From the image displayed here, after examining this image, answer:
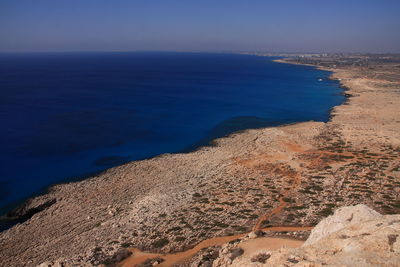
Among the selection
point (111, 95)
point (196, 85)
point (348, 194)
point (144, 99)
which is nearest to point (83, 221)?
point (348, 194)

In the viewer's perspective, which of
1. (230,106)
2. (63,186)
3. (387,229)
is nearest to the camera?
(387,229)

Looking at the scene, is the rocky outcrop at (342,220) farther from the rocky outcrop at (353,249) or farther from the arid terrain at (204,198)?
the arid terrain at (204,198)

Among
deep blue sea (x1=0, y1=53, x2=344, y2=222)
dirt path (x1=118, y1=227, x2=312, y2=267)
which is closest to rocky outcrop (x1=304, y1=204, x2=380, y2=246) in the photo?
dirt path (x1=118, y1=227, x2=312, y2=267)

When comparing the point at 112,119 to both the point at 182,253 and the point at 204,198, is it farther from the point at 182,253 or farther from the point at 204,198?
the point at 182,253

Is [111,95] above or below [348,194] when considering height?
above

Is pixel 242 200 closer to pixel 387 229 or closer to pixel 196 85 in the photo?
pixel 387 229

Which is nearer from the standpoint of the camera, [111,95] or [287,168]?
[287,168]

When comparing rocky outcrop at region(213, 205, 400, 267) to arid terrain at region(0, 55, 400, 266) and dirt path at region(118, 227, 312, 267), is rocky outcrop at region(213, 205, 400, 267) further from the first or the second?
arid terrain at region(0, 55, 400, 266)

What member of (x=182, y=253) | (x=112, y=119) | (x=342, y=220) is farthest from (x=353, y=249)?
(x=112, y=119)
